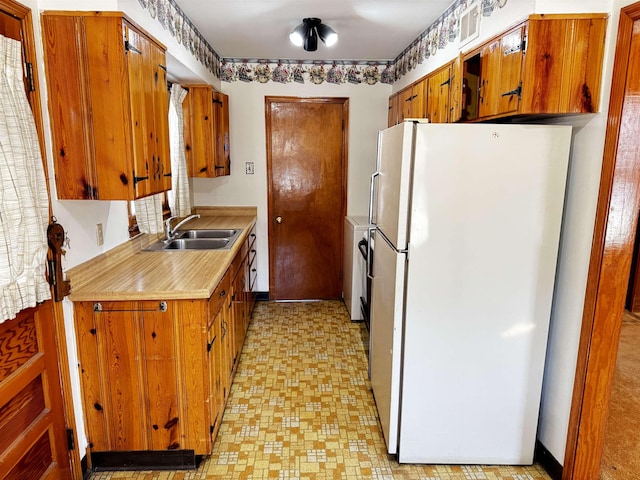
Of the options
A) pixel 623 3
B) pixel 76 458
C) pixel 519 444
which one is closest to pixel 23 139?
pixel 76 458

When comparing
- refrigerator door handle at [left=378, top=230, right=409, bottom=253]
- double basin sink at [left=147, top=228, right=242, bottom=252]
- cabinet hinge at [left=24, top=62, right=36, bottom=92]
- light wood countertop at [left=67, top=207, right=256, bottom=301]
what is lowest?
double basin sink at [left=147, top=228, right=242, bottom=252]

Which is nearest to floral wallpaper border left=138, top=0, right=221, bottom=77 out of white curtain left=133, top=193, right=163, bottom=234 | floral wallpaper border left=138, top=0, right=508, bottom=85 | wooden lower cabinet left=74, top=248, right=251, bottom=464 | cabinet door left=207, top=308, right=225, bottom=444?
floral wallpaper border left=138, top=0, right=508, bottom=85

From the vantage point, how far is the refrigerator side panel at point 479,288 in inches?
72.1

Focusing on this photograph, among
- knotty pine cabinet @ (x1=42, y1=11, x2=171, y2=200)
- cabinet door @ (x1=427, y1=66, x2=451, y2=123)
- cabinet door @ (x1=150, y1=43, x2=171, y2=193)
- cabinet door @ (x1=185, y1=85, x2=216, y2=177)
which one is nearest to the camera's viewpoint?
knotty pine cabinet @ (x1=42, y1=11, x2=171, y2=200)

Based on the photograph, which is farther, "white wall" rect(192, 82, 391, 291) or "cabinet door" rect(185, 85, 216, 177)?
"white wall" rect(192, 82, 391, 291)

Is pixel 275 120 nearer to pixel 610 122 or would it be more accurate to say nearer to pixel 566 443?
pixel 610 122

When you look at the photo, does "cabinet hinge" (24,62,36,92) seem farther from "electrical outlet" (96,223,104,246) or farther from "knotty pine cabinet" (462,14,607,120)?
"knotty pine cabinet" (462,14,607,120)

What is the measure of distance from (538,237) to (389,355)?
88cm

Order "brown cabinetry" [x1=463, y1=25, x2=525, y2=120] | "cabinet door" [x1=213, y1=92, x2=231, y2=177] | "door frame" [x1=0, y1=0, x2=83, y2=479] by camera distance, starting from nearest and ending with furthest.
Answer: "door frame" [x1=0, y1=0, x2=83, y2=479], "brown cabinetry" [x1=463, y1=25, x2=525, y2=120], "cabinet door" [x1=213, y1=92, x2=231, y2=177]

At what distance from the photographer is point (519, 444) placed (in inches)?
82.0

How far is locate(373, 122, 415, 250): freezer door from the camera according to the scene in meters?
1.84

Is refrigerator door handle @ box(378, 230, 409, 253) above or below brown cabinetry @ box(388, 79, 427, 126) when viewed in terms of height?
below

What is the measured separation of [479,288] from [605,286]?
48cm

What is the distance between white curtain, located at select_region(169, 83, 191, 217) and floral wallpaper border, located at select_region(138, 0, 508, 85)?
34 centimetres
